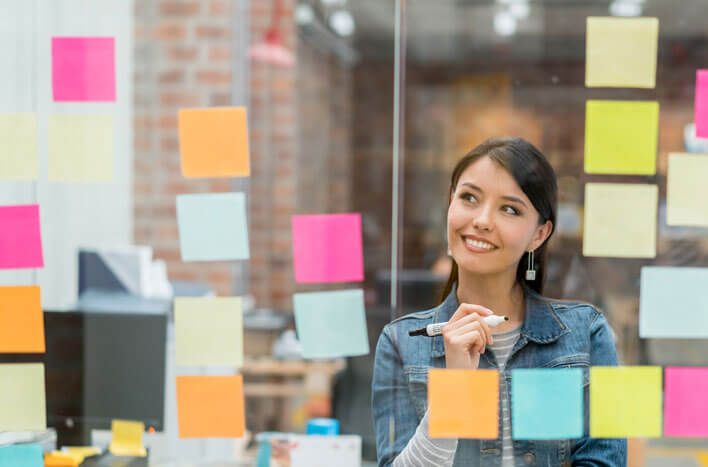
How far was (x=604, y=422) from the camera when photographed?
44.8 inches

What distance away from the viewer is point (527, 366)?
1.10 meters

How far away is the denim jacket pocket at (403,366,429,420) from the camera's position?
110 centimetres

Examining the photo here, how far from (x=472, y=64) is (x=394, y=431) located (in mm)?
2543

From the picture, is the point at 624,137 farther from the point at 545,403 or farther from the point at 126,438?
the point at 126,438

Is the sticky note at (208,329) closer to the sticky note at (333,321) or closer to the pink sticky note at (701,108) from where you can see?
the sticky note at (333,321)

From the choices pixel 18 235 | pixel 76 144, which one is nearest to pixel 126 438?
pixel 18 235

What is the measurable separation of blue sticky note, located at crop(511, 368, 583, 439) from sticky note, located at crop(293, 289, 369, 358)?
→ 12.0 inches

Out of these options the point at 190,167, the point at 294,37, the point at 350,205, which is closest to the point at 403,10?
the point at 190,167

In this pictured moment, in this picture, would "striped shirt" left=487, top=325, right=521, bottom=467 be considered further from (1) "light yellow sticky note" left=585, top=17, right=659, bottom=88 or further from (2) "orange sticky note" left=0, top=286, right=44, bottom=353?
(2) "orange sticky note" left=0, top=286, right=44, bottom=353

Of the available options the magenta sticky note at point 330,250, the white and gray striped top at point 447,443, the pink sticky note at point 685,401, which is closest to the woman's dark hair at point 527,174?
the white and gray striped top at point 447,443

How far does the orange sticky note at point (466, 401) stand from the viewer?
1086 mm

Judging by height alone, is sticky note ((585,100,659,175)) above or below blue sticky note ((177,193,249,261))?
above

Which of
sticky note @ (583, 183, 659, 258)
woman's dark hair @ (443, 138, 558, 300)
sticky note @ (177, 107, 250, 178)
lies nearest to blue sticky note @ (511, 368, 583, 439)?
woman's dark hair @ (443, 138, 558, 300)

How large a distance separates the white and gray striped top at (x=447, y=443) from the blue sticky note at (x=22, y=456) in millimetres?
764
